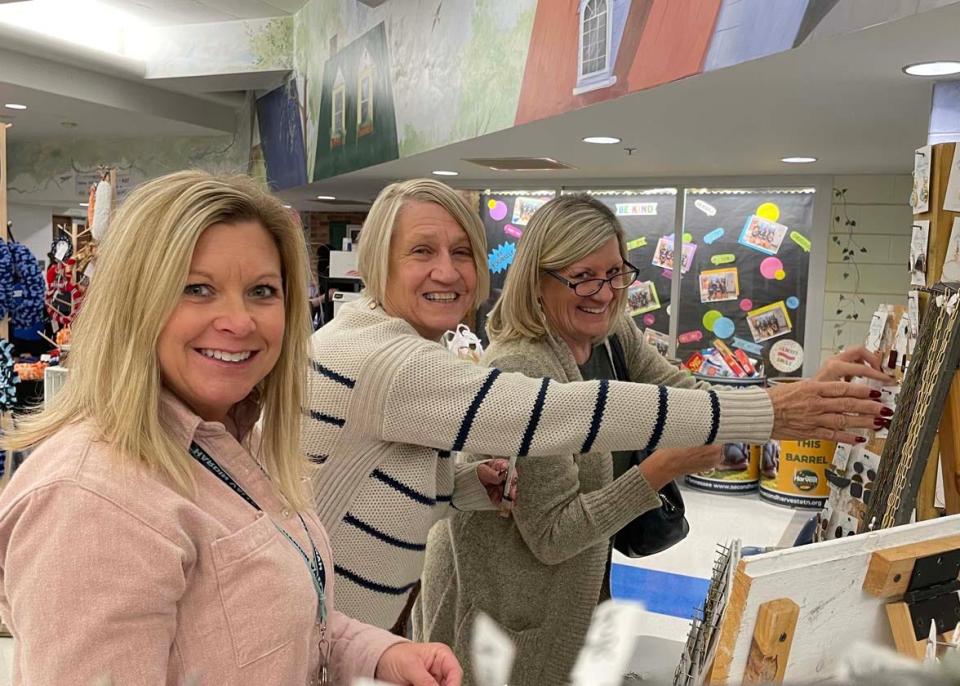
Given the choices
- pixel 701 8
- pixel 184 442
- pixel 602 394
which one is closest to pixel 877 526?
pixel 602 394

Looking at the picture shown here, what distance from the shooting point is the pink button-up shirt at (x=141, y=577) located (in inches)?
35.6

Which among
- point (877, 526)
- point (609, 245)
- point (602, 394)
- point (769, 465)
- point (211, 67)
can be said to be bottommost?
point (769, 465)

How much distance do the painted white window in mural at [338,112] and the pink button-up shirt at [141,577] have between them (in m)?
5.71

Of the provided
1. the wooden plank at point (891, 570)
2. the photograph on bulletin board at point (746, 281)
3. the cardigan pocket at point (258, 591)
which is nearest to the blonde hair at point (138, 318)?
the cardigan pocket at point (258, 591)

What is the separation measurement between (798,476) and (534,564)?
4.56 meters

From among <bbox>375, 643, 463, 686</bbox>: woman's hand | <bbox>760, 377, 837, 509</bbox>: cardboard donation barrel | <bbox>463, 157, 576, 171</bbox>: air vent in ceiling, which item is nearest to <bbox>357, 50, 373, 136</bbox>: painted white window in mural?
<bbox>463, 157, 576, 171</bbox>: air vent in ceiling

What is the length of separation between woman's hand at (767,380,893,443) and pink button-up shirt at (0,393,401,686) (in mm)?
952

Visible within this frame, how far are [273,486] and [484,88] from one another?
3.30 metres

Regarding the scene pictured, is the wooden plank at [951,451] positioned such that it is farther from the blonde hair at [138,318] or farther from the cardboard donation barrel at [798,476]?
the cardboard donation barrel at [798,476]

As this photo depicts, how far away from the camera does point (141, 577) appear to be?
0.92m

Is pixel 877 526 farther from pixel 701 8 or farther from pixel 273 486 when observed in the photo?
pixel 701 8

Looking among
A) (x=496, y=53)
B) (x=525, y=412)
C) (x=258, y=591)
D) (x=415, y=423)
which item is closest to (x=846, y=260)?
(x=496, y=53)

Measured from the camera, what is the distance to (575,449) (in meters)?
1.57

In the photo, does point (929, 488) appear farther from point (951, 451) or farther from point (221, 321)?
point (221, 321)
